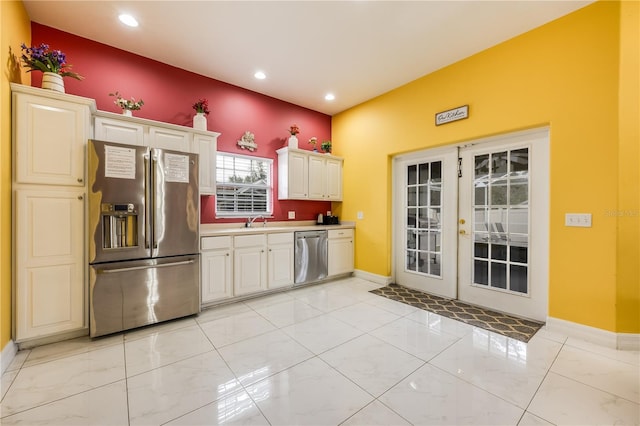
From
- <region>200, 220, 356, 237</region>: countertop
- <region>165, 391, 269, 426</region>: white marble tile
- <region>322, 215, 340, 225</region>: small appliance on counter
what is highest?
<region>322, 215, 340, 225</region>: small appliance on counter

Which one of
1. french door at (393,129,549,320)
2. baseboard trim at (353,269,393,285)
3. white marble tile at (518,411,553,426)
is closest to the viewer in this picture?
white marble tile at (518,411,553,426)

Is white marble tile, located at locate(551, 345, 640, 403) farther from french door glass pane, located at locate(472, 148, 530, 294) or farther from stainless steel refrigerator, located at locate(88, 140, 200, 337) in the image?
stainless steel refrigerator, located at locate(88, 140, 200, 337)

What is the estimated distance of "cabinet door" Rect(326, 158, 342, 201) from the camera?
4.91m

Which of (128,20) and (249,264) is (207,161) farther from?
(128,20)

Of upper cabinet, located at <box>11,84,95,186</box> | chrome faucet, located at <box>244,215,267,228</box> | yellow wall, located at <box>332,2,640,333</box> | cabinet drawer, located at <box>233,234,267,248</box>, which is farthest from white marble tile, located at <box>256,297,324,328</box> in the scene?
yellow wall, located at <box>332,2,640,333</box>

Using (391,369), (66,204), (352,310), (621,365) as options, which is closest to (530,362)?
(621,365)

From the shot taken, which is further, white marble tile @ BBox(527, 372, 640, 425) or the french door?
the french door

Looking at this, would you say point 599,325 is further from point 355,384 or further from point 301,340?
point 301,340

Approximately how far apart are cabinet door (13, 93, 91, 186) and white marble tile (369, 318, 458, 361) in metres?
3.28

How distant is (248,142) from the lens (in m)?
4.20

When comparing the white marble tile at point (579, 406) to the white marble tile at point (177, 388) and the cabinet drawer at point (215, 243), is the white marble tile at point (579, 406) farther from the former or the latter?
the cabinet drawer at point (215, 243)

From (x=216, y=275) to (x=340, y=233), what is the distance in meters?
2.17

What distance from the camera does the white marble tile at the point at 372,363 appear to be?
1896mm

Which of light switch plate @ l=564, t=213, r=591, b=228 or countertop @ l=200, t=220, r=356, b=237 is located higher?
light switch plate @ l=564, t=213, r=591, b=228
